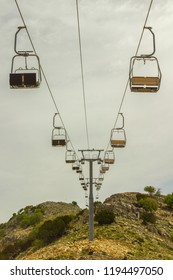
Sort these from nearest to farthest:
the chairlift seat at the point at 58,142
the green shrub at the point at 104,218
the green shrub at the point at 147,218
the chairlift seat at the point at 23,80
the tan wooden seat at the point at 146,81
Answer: the chairlift seat at the point at 23,80 < the tan wooden seat at the point at 146,81 < the chairlift seat at the point at 58,142 < the green shrub at the point at 104,218 < the green shrub at the point at 147,218

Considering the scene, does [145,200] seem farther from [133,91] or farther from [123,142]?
[133,91]

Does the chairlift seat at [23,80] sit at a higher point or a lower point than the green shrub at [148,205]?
higher

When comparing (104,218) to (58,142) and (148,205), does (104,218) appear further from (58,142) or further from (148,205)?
(58,142)

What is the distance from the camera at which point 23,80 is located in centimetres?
1773

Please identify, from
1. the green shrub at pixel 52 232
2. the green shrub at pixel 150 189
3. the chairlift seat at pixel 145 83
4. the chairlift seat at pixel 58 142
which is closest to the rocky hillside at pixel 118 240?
the green shrub at pixel 52 232

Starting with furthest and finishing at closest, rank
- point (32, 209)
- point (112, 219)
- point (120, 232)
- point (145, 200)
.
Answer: point (32, 209) → point (145, 200) → point (112, 219) → point (120, 232)

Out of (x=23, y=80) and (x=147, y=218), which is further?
(x=147, y=218)

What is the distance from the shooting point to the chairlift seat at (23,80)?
1767 cm

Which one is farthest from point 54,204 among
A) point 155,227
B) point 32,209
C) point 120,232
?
point 120,232

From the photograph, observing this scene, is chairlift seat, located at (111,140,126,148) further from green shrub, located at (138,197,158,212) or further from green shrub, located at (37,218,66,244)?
green shrub, located at (138,197,158,212)

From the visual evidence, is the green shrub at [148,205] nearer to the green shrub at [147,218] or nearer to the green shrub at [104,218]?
the green shrub at [147,218]

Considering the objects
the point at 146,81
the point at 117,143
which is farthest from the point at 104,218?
the point at 146,81
